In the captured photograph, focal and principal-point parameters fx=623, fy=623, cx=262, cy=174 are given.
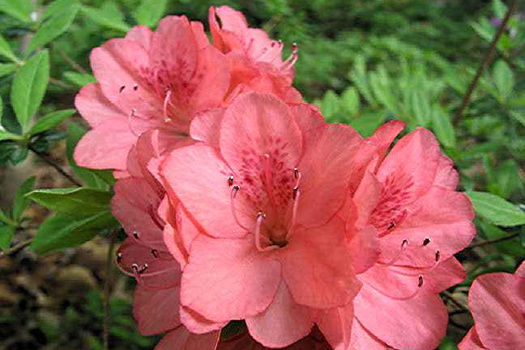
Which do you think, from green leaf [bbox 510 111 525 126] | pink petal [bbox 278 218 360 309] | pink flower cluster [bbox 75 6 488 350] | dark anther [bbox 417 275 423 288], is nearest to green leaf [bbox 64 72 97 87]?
pink flower cluster [bbox 75 6 488 350]

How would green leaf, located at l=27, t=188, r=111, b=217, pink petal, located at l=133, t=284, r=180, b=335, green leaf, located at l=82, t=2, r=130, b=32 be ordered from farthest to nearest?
green leaf, located at l=82, t=2, r=130, b=32, green leaf, located at l=27, t=188, r=111, b=217, pink petal, located at l=133, t=284, r=180, b=335

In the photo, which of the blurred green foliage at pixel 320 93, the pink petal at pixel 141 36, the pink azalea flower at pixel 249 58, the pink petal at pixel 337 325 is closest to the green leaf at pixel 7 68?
the blurred green foliage at pixel 320 93

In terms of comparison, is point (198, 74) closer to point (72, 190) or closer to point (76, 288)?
point (72, 190)

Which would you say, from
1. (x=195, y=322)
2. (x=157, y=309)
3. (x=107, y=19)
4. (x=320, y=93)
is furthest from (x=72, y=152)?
(x=320, y=93)

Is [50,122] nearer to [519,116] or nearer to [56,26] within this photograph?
[56,26]

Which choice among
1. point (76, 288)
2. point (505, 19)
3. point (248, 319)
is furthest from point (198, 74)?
point (76, 288)

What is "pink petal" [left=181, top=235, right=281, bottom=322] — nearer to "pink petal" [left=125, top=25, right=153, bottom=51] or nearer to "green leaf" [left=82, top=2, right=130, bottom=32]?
"pink petal" [left=125, top=25, right=153, bottom=51]
